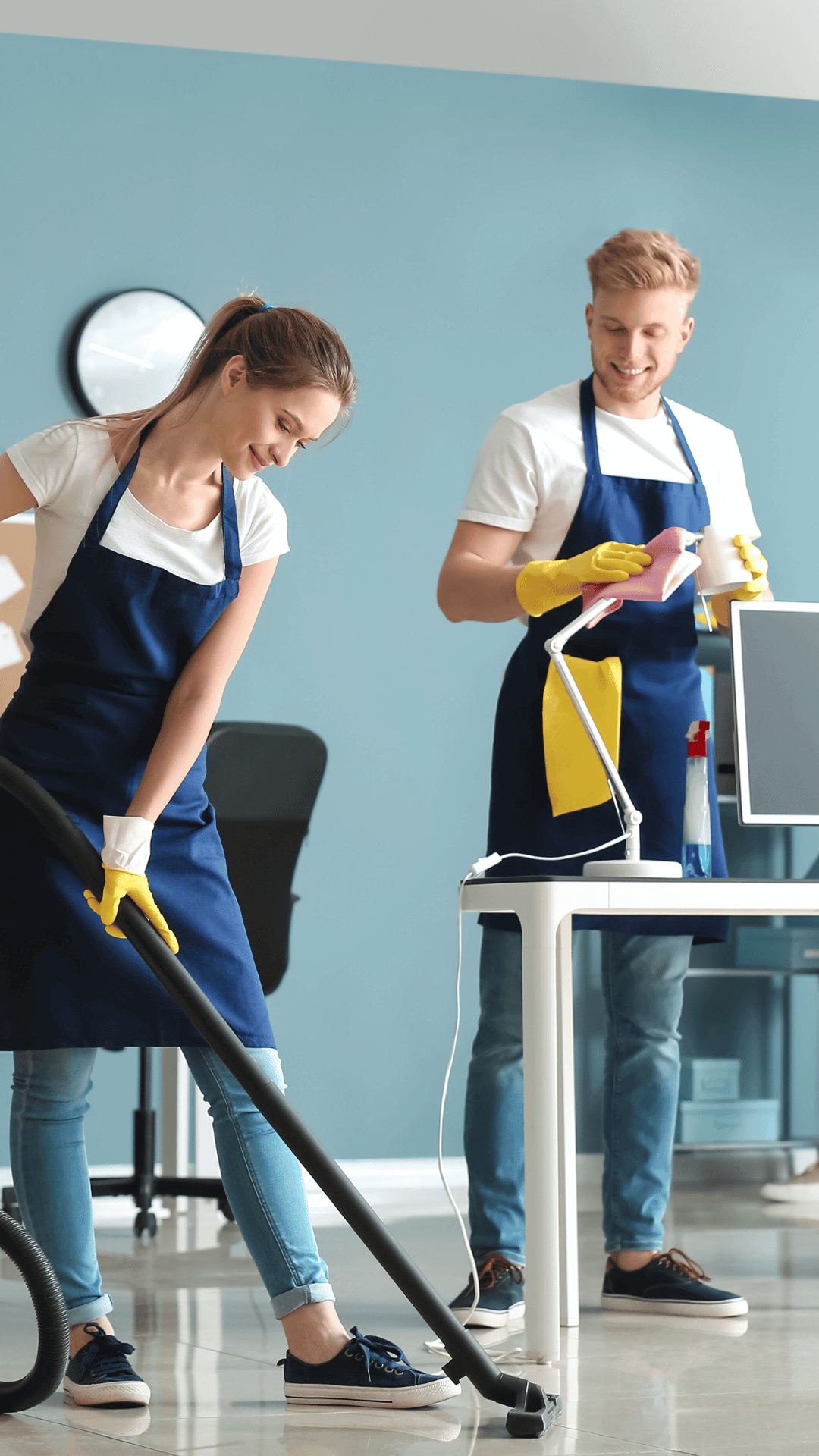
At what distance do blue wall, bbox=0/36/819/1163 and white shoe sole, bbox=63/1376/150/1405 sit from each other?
5.96 feet

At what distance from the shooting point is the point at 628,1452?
56.8 inches

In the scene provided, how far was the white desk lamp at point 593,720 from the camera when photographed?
186 cm

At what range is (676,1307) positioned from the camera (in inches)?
83.0

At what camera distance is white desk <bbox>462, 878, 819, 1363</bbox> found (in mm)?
1733

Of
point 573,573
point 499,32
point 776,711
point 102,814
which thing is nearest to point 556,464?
point 573,573

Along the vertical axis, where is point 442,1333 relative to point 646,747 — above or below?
below

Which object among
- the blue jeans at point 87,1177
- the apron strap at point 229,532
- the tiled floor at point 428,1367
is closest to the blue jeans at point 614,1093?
the tiled floor at point 428,1367

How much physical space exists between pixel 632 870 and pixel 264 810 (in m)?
1.33

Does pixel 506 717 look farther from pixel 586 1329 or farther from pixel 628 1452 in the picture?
pixel 628 1452

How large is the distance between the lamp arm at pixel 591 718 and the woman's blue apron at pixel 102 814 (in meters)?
0.44

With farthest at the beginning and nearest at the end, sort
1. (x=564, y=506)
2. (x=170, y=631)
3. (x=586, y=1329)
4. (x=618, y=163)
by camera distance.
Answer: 1. (x=618, y=163)
2. (x=564, y=506)
3. (x=586, y=1329)
4. (x=170, y=631)

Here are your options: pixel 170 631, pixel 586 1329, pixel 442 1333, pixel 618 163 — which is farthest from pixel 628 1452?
pixel 618 163

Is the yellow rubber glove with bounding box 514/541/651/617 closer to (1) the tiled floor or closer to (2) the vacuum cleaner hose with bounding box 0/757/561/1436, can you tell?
(2) the vacuum cleaner hose with bounding box 0/757/561/1436

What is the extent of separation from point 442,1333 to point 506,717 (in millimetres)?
907
